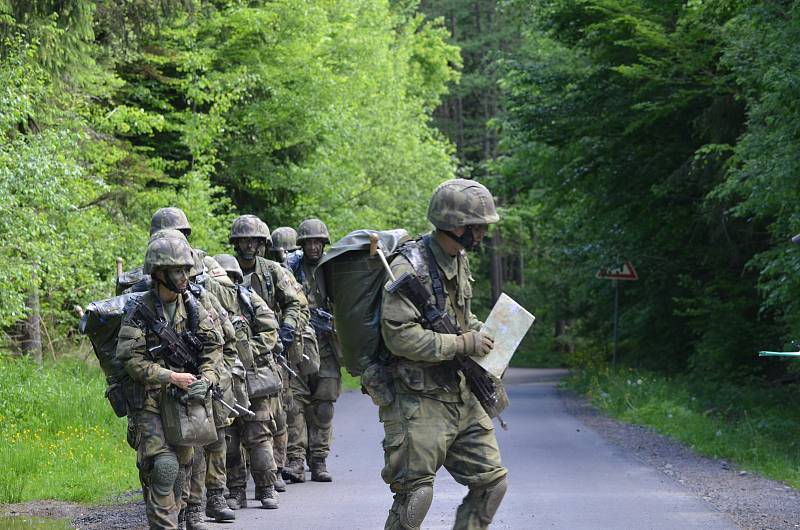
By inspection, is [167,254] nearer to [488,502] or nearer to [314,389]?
[488,502]

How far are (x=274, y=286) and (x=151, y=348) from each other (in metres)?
4.00

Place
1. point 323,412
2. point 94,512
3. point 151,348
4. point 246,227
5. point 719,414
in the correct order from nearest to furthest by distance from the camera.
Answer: point 151,348 → point 94,512 → point 246,227 → point 323,412 → point 719,414

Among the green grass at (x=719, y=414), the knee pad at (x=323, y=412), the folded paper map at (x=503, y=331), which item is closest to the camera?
the folded paper map at (x=503, y=331)

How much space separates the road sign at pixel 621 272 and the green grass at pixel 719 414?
1.89m

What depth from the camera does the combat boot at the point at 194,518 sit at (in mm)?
9477

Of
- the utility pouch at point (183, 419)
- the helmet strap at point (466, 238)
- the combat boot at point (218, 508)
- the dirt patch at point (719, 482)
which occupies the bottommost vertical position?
the dirt patch at point (719, 482)

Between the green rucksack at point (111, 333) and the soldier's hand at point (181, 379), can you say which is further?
the green rucksack at point (111, 333)

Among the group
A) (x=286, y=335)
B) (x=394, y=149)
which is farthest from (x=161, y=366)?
(x=394, y=149)

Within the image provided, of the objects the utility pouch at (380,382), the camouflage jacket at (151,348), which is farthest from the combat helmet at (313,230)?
the utility pouch at (380,382)

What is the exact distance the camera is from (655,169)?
24141 mm

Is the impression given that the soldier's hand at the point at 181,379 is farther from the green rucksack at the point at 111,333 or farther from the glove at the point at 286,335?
the glove at the point at 286,335

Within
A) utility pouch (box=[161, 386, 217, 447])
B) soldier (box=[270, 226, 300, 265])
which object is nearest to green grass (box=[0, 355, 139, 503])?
soldier (box=[270, 226, 300, 265])

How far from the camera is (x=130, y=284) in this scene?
9812 millimetres

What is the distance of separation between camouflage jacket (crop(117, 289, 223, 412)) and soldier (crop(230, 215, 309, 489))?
3.42 meters
